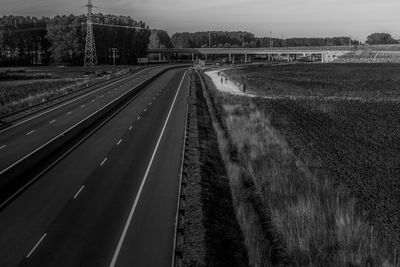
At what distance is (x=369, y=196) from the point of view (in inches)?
866

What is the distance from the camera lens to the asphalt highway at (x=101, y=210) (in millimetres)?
15555

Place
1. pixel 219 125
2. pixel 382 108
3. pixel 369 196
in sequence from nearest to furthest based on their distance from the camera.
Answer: pixel 369 196
pixel 219 125
pixel 382 108

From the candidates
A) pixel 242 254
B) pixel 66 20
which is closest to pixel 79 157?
pixel 242 254

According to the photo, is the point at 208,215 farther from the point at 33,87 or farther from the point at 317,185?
the point at 33,87

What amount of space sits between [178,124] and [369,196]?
2176 cm

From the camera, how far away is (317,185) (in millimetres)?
24625

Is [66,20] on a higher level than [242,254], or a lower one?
higher

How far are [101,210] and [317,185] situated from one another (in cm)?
1073

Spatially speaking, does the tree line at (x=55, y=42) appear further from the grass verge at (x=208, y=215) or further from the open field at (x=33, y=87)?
the grass verge at (x=208, y=215)

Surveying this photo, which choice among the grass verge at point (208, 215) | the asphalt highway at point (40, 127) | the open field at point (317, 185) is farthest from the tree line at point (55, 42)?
the grass verge at point (208, 215)

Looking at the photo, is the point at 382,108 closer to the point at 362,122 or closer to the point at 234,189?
the point at 362,122

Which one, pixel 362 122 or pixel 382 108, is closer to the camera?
pixel 362 122

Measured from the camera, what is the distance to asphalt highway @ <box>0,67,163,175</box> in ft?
101

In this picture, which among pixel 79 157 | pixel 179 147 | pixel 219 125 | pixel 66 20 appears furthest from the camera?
pixel 66 20
